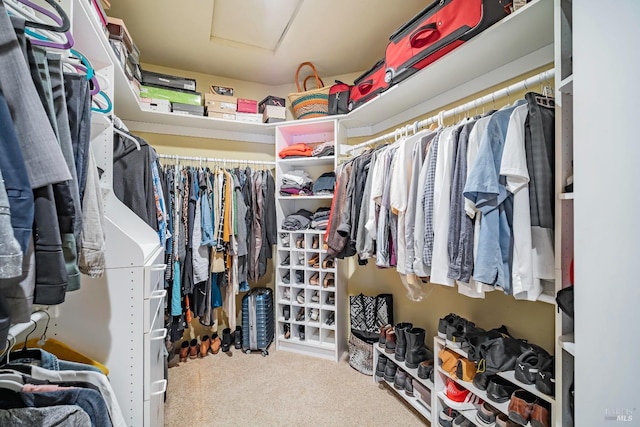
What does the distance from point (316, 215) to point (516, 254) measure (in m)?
1.64

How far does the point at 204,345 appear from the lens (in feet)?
7.67

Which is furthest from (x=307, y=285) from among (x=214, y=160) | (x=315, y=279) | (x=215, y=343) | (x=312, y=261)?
(x=214, y=160)

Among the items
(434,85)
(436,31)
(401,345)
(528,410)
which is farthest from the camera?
(401,345)

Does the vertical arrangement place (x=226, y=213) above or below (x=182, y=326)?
above

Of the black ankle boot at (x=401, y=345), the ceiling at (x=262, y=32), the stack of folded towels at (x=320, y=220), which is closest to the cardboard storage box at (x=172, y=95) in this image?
the ceiling at (x=262, y=32)

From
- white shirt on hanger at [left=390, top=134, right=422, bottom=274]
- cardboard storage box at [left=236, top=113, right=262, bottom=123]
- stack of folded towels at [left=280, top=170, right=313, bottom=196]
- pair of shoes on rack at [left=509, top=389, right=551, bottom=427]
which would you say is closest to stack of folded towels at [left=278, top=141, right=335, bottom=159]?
stack of folded towels at [left=280, top=170, right=313, bottom=196]

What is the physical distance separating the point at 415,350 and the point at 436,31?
1.83 metres

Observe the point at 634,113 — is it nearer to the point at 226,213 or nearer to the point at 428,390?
the point at 428,390

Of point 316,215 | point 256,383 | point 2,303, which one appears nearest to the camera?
point 2,303

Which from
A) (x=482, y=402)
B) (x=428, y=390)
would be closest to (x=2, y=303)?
(x=482, y=402)

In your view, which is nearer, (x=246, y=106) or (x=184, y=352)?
(x=184, y=352)

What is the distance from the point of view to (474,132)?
110 cm

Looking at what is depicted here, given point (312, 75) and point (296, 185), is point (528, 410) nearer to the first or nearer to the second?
point (296, 185)

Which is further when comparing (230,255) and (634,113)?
(230,255)
